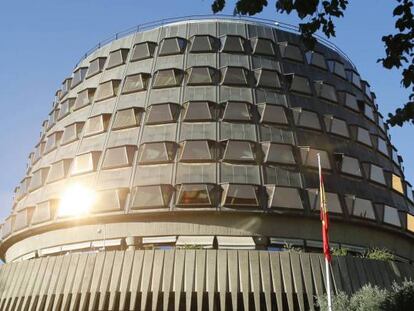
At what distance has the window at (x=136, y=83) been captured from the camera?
41.6m

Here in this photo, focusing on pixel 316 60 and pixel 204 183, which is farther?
pixel 316 60

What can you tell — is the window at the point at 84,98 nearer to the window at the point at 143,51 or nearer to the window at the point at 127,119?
the window at the point at 143,51

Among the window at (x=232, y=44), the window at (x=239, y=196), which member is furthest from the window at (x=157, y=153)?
the window at (x=232, y=44)

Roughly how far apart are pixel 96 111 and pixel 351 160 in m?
20.0

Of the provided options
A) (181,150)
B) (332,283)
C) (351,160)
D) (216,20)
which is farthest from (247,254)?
(216,20)

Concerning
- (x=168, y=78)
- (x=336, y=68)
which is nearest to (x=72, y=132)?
(x=168, y=78)

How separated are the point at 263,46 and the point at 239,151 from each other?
1122 centimetres

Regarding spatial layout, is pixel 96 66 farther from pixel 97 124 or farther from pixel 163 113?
pixel 163 113

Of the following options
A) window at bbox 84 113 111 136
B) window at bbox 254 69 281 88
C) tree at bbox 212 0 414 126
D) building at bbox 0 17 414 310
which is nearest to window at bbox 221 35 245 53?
building at bbox 0 17 414 310

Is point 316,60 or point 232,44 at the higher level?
point 316,60

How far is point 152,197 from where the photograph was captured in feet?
115

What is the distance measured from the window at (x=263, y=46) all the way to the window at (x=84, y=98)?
13736 millimetres

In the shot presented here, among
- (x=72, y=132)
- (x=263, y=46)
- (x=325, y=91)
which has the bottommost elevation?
(x=72, y=132)

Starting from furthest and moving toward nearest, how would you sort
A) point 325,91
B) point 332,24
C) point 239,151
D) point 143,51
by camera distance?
point 143,51 < point 325,91 < point 239,151 < point 332,24
